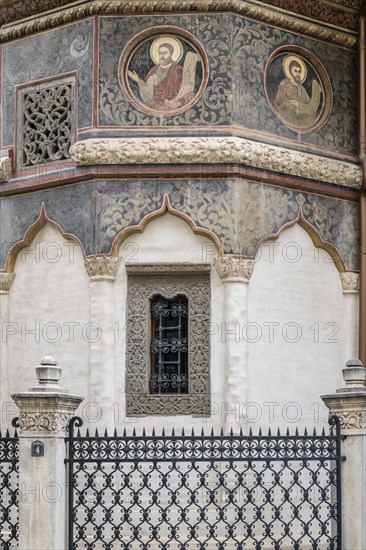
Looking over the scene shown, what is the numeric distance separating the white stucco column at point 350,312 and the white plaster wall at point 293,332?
41mm

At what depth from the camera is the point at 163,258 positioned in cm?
1412

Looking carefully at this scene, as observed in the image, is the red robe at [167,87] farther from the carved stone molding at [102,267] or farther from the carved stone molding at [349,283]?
the carved stone molding at [349,283]

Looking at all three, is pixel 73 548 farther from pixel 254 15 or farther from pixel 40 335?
pixel 254 15

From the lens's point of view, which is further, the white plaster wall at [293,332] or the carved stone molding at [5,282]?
the carved stone molding at [5,282]

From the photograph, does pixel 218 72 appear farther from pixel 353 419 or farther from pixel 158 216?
pixel 353 419

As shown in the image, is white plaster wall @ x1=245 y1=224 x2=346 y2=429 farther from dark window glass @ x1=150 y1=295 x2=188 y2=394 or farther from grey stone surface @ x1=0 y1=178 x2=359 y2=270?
dark window glass @ x1=150 y1=295 x2=188 y2=394

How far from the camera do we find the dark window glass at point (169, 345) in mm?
14047

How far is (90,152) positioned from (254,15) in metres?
2.62

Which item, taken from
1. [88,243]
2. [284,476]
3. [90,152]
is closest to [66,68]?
[90,152]

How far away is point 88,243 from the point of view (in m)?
14.2

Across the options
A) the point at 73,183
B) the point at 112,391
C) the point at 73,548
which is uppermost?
the point at 73,183

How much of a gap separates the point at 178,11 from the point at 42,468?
250 inches

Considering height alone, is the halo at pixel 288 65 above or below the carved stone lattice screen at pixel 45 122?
above

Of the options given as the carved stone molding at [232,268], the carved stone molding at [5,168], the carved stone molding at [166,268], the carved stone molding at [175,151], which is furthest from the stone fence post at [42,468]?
the carved stone molding at [5,168]
